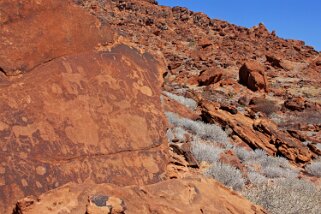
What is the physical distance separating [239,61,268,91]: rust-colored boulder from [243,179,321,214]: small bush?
60.2 ft

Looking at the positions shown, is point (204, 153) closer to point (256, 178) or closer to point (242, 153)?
point (256, 178)

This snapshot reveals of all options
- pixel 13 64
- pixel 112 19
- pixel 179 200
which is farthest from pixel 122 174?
pixel 112 19

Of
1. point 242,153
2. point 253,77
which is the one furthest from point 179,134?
point 253,77

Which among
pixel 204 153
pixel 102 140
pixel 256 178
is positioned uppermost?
pixel 102 140

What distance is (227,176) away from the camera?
634 centimetres

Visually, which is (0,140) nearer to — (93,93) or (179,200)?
(93,93)

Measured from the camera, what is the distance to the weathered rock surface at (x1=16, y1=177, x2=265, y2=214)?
3.17m

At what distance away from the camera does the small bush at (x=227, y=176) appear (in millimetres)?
6258

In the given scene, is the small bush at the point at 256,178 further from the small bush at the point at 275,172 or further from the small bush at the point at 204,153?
the small bush at the point at 204,153

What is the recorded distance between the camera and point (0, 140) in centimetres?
398

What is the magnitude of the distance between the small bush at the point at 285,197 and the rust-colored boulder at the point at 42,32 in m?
2.94

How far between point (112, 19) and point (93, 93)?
123ft

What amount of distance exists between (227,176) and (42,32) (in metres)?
3.23

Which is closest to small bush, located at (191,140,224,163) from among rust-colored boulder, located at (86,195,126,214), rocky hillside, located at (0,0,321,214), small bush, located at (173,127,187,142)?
rocky hillside, located at (0,0,321,214)
